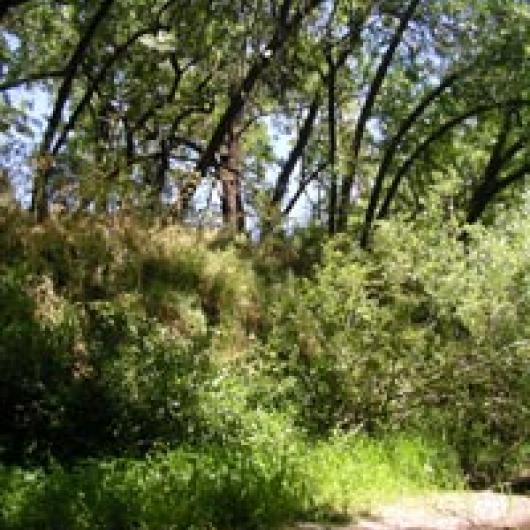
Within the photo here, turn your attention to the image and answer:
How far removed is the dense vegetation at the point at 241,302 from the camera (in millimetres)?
9773

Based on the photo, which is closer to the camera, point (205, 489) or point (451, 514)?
point (205, 489)

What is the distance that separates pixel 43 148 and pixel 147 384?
7219 millimetres

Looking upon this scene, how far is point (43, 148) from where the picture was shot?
1664cm

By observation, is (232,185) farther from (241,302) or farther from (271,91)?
(241,302)

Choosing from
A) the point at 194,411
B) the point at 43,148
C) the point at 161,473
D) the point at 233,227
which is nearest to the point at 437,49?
the point at 233,227

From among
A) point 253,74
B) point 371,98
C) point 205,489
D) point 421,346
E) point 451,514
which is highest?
point 371,98

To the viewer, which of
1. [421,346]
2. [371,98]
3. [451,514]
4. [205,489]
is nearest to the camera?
[205,489]

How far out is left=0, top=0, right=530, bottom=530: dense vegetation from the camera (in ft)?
32.1

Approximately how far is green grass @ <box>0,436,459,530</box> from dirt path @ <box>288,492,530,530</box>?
304mm

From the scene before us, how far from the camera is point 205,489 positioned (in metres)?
8.51

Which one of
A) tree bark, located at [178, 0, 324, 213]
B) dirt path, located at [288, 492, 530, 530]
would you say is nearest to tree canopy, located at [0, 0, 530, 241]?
tree bark, located at [178, 0, 324, 213]

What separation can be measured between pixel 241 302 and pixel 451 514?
6.29 m

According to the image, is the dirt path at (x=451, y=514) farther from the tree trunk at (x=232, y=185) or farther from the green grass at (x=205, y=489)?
the tree trunk at (x=232, y=185)

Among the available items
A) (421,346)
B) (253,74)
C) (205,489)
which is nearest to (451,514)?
(205,489)
